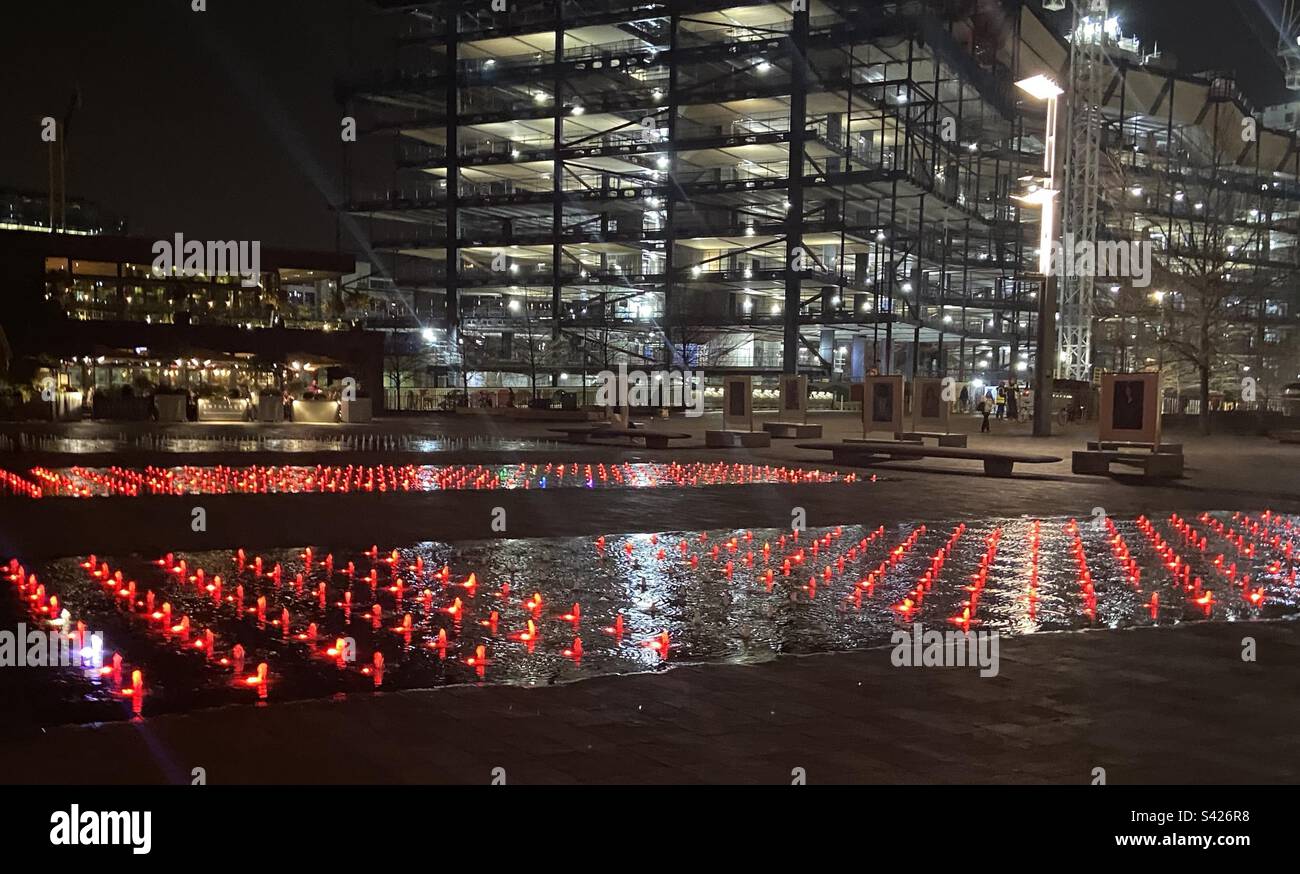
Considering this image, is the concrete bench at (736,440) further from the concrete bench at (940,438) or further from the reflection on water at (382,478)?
the reflection on water at (382,478)

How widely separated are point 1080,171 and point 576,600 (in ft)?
159

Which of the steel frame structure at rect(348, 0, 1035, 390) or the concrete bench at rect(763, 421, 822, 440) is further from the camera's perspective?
the steel frame structure at rect(348, 0, 1035, 390)

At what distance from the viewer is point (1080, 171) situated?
2009 inches

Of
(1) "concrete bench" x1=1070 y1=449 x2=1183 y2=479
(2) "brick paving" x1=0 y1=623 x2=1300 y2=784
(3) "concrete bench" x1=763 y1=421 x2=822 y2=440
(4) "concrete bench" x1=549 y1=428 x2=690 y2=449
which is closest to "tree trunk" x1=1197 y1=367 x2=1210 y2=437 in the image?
(3) "concrete bench" x1=763 y1=421 x2=822 y2=440

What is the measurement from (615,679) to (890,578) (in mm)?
4558

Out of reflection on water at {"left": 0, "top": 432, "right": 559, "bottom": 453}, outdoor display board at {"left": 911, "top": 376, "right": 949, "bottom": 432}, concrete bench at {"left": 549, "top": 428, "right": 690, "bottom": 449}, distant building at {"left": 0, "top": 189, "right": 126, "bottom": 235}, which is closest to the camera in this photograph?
reflection on water at {"left": 0, "top": 432, "right": 559, "bottom": 453}

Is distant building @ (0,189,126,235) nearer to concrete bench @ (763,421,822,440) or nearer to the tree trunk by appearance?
concrete bench @ (763,421,822,440)

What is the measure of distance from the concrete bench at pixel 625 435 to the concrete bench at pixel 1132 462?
11.2m

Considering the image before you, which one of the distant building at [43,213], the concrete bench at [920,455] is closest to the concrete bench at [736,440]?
the concrete bench at [920,455]

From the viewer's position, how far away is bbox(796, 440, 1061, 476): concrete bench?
22266mm

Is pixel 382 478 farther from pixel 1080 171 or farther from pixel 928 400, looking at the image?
pixel 1080 171

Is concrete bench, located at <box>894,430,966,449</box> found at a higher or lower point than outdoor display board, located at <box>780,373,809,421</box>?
lower

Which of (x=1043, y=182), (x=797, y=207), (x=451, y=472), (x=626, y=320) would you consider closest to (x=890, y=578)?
(x=451, y=472)

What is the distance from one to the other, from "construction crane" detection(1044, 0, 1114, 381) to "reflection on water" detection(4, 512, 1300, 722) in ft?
121
